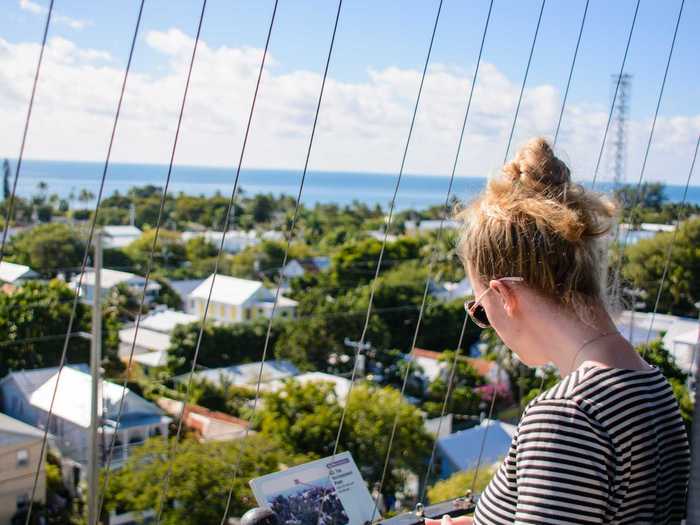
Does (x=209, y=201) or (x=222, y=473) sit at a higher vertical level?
(x=209, y=201)

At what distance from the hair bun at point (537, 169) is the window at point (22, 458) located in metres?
8.29

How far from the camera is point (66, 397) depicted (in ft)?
32.4

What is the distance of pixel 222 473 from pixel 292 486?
779 centimetres

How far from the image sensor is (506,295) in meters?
0.67

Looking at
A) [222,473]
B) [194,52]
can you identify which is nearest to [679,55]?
[194,52]

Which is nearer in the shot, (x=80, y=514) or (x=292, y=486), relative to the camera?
(x=292, y=486)

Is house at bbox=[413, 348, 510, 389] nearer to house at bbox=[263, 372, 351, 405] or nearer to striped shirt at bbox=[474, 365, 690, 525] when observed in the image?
house at bbox=[263, 372, 351, 405]

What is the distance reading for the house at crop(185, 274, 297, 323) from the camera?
675 inches

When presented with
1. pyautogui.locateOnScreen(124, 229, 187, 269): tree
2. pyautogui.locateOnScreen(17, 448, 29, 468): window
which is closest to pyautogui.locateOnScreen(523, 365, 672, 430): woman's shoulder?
pyautogui.locateOnScreen(17, 448, 29, 468): window

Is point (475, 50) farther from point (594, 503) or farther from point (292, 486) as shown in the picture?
point (594, 503)

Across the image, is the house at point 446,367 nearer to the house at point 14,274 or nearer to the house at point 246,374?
the house at point 246,374

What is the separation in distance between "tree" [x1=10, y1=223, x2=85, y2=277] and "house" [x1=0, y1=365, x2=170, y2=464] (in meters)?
4.54

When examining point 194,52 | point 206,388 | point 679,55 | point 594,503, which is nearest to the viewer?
point 594,503

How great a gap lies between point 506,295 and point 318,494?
19.3 inches
